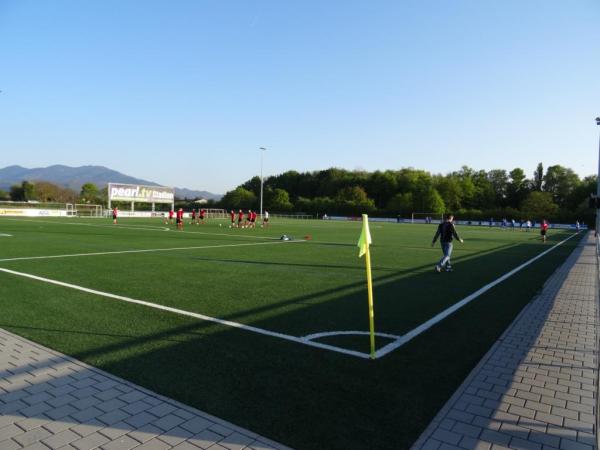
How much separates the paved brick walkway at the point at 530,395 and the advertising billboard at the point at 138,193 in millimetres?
62138

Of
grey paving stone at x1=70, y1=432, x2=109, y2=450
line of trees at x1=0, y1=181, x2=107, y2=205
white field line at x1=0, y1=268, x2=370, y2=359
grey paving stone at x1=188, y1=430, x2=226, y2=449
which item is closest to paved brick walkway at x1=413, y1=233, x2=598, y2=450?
grey paving stone at x1=188, y1=430, x2=226, y2=449

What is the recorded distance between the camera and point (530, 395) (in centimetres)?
404

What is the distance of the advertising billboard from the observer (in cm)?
6107

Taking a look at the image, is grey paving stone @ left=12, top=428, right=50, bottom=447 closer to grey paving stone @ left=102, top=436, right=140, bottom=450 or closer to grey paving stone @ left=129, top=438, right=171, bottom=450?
grey paving stone @ left=102, top=436, right=140, bottom=450

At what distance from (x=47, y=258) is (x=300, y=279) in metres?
8.39

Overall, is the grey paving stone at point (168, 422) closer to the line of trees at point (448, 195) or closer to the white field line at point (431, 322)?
the white field line at point (431, 322)

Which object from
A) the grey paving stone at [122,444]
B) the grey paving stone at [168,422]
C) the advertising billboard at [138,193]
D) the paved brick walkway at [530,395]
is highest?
the advertising billboard at [138,193]

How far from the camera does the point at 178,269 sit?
11.4 metres

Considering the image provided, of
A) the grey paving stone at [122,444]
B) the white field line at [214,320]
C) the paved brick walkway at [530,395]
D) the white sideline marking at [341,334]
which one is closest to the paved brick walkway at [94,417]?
the grey paving stone at [122,444]

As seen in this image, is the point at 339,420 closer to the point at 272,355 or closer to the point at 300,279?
the point at 272,355

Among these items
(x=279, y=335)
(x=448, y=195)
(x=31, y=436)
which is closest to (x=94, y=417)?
(x=31, y=436)

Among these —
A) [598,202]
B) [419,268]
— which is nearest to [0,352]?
[419,268]

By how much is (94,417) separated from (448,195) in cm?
9762

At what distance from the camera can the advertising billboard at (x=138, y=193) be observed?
61069 millimetres
